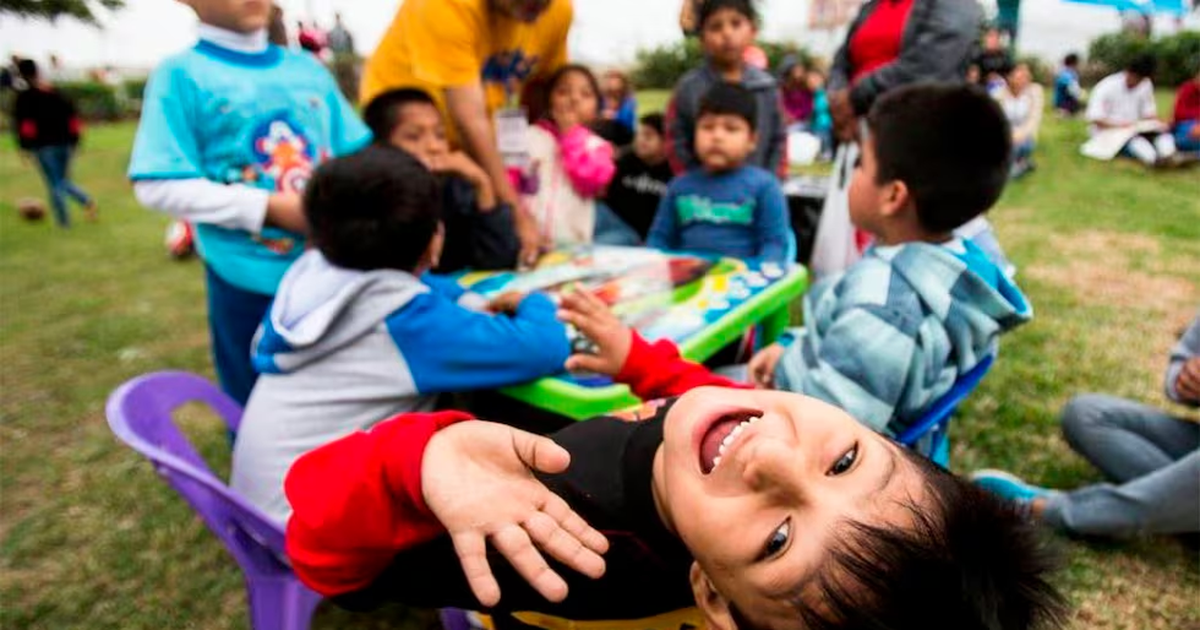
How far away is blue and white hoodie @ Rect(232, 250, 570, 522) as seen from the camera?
4.76ft

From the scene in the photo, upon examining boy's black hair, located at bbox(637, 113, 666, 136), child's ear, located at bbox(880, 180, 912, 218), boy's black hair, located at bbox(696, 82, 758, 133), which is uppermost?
boy's black hair, located at bbox(696, 82, 758, 133)

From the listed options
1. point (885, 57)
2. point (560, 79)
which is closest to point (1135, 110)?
point (885, 57)

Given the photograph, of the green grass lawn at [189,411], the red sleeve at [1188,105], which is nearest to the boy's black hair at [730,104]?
the green grass lawn at [189,411]

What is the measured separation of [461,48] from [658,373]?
4.84 ft

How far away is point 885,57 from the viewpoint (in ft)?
9.94

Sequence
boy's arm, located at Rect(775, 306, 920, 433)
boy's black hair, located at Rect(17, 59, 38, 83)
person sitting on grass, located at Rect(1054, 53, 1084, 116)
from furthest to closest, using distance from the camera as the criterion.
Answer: person sitting on grass, located at Rect(1054, 53, 1084, 116) → boy's black hair, located at Rect(17, 59, 38, 83) → boy's arm, located at Rect(775, 306, 920, 433)

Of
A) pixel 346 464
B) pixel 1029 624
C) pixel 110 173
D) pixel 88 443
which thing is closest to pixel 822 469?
pixel 1029 624

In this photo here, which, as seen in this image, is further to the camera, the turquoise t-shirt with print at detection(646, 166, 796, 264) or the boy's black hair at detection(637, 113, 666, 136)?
the boy's black hair at detection(637, 113, 666, 136)

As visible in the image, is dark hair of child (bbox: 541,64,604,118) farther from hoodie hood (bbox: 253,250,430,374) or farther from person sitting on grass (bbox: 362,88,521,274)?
hoodie hood (bbox: 253,250,430,374)

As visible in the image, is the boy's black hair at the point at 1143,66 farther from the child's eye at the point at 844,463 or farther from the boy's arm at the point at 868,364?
the child's eye at the point at 844,463

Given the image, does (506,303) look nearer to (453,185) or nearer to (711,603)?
(453,185)

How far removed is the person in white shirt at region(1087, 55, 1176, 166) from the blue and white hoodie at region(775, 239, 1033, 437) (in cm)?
929

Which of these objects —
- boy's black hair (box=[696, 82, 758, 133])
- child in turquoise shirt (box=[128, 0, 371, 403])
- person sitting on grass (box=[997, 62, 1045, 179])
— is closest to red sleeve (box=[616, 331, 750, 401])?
child in turquoise shirt (box=[128, 0, 371, 403])

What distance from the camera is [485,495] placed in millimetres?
743
